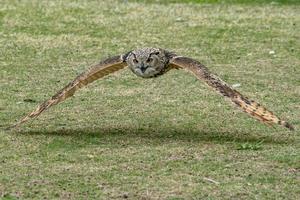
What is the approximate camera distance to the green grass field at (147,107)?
745 centimetres

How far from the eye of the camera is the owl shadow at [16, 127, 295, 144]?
8.73 meters

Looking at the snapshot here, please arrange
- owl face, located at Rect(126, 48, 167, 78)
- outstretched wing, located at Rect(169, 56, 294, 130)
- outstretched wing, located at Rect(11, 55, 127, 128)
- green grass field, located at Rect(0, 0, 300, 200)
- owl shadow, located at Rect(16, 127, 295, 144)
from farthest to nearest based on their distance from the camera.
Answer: owl face, located at Rect(126, 48, 167, 78) → outstretched wing, located at Rect(11, 55, 127, 128) → owl shadow, located at Rect(16, 127, 295, 144) → outstretched wing, located at Rect(169, 56, 294, 130) → green grass field, located at Rect(0, 0, 300, 200)

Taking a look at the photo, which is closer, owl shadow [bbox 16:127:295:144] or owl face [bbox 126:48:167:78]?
owl shadow [bbox 16:127:295:144]

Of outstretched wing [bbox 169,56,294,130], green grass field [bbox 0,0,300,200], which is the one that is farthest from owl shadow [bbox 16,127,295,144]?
outstretched wing [bbox 169,56,294,130]

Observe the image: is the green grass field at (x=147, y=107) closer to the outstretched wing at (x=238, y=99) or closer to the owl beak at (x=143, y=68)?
the outstretched wing at (x=238, y=99)

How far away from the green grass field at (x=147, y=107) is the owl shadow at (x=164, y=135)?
0.01 metres

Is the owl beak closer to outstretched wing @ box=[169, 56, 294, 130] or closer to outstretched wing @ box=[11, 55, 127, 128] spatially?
outstretched wing @ box=[11, 55, 127, 128]

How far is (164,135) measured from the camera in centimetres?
901

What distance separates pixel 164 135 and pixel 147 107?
117cm

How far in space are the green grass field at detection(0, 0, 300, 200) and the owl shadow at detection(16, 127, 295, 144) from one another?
0.01m

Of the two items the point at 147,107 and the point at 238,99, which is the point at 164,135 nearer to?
the point at 238,99

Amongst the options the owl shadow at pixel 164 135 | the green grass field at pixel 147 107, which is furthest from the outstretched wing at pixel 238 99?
the owl shadow at pixel 164 135

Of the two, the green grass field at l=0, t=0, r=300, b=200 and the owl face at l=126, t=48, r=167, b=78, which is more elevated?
the owl face at l=126, t=48, r=167, b=78

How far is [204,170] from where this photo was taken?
7.74 m
